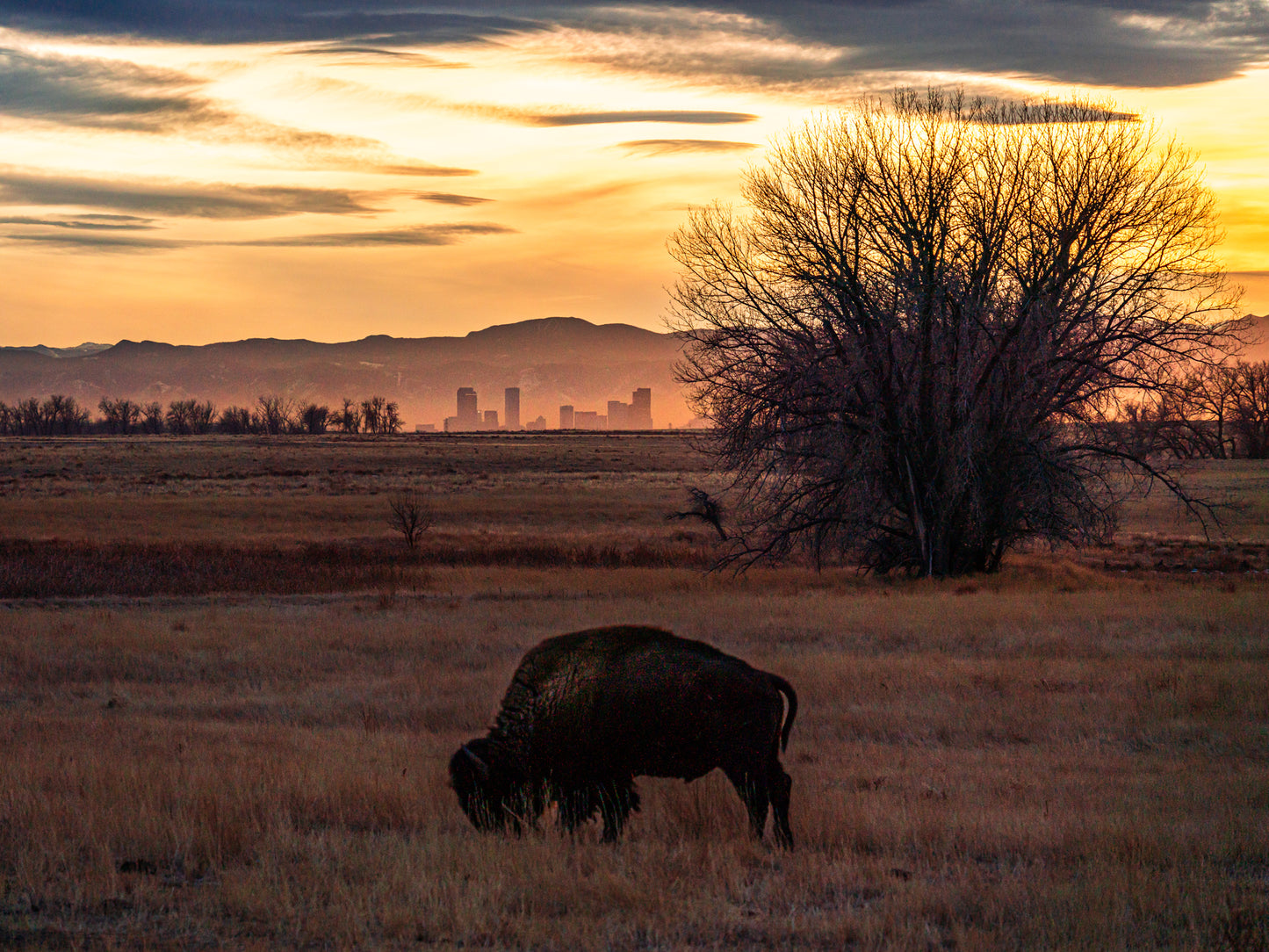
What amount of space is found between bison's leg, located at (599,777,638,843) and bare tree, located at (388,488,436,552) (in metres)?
27.2

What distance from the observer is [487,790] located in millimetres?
7254

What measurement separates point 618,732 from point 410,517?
30611 mm

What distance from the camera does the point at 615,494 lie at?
62469 mm

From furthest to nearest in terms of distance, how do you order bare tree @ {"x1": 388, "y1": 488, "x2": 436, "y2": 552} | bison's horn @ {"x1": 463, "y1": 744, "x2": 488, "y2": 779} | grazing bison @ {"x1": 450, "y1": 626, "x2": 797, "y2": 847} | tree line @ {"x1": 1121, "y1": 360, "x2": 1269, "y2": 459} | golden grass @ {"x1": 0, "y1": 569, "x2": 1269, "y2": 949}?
1. bare tree @ {"x1": 388, "y1": 488, "x2": 436, "y2": 552}
2. tree line @ {"x1": 1121, "y1": 360, "x2": 1269, "y2": 459}
3. bison's horn @ {"x1": 463, "y1": 744, "x2": 488, "y2": 779}
4. grazing bison @ {"x1": 450, "y1": 626, "x2": 797, "y2": 847}
5. golden grass @ {"x1": 0, "y1": 569, "x2": 1269, "y2": 949}

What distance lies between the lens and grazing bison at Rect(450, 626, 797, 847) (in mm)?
6695

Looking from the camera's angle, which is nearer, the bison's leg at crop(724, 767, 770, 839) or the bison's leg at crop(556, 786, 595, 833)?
the bison's leg at crop(724, 767, 770, 839)

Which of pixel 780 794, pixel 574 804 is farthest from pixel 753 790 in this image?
pixel 574 804

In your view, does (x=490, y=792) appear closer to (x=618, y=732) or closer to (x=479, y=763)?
(x=479, y=763)

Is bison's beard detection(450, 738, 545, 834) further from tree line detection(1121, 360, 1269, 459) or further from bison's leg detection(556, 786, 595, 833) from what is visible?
tree line detection(1121, 360, 1269, 459)

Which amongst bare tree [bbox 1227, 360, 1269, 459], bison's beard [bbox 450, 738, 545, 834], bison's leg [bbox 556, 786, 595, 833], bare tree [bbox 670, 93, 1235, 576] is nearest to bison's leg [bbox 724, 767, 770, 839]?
bison's leg [bbox 556, 786, 595, 833]

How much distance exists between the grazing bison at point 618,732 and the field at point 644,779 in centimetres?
30

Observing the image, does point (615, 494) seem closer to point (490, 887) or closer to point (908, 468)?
point (908, 468)

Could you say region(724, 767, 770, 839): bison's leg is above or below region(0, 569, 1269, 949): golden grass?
above

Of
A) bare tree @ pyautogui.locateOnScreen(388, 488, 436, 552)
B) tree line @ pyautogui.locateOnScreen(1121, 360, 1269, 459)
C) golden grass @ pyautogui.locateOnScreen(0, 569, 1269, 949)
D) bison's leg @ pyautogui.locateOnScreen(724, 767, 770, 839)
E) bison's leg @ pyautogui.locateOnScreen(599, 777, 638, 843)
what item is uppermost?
tree line @ pyautogui.locateOnScreen(1121, 360, 1269, 459)
